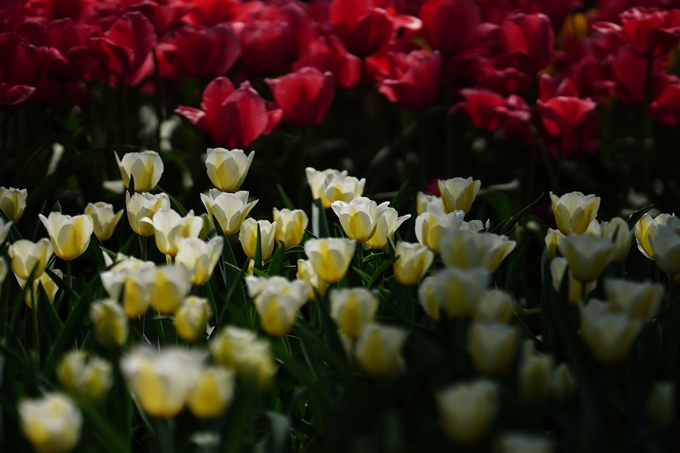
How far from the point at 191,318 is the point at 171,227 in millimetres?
249

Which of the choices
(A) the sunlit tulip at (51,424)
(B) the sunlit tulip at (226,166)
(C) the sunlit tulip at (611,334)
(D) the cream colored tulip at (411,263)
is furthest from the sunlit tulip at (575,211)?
(A) the sunlit tulip at (51,424)

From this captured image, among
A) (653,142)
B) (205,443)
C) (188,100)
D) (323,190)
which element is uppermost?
(205,443)

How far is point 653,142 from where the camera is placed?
8.56ft

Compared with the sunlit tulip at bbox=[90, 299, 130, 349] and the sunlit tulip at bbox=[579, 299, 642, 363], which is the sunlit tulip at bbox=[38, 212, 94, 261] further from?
the sunlit tulip at bbox=[579, 299, 642, 363]

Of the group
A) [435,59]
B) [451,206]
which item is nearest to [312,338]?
[451,206]

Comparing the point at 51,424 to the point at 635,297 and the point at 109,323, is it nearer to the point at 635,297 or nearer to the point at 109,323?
the point at 109,323

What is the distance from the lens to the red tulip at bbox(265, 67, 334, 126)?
158 cm

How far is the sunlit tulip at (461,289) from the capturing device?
2.41 ft

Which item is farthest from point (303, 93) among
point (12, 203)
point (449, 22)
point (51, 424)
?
point (51, 424)

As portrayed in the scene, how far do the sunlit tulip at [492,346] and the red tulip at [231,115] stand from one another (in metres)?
0.90

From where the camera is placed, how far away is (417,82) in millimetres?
1729

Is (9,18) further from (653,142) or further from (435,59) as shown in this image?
(653,142)

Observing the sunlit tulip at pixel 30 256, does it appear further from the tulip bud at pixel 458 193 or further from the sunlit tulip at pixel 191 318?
the tulip bud at pixel 458 193

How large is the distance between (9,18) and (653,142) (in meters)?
2.08
